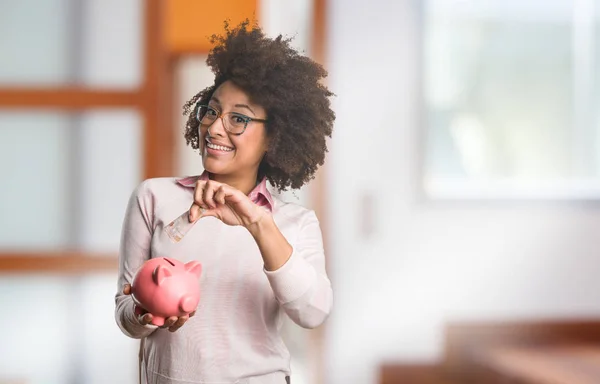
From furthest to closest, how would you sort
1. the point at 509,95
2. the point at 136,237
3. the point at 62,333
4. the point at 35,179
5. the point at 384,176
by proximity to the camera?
1. the point at 509,95
2. the point at 384,176
3. the point at 35,179
4. the point at 62,333
5. the point at 136,237

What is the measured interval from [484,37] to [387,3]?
1.44ft

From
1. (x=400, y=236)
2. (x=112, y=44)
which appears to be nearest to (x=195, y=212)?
(x=112, y=44)

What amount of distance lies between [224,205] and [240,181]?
0.07 meters

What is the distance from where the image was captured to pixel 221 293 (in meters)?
0.57

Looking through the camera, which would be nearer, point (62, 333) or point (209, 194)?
point (209, 194)

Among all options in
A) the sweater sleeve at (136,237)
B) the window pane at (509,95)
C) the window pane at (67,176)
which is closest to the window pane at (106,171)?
the window pane at (67,176)

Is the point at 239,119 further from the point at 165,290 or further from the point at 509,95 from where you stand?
the point at 509,95

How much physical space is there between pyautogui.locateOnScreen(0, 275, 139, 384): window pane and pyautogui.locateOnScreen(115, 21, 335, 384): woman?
41.4 inches

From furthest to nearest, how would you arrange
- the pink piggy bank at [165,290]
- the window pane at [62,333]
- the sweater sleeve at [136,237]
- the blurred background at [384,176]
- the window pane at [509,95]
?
the window pane at [509,95]
the blurred background at [384,176]
the window pane at [62,333]
the sweater sleeve at [136,237]
the pink piggy bank at [165,290]

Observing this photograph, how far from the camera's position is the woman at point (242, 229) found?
553mm

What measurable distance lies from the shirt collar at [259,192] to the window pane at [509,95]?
181 centimetres

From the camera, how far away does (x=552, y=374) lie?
2.03 m

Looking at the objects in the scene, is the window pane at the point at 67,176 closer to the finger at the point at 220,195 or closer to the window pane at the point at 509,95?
the window pane at the point at 509,95

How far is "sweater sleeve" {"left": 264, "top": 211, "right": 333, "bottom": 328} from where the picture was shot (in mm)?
536
